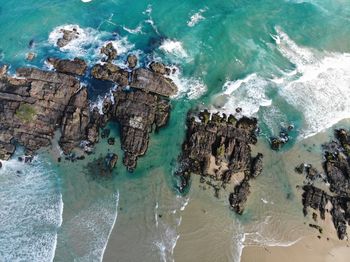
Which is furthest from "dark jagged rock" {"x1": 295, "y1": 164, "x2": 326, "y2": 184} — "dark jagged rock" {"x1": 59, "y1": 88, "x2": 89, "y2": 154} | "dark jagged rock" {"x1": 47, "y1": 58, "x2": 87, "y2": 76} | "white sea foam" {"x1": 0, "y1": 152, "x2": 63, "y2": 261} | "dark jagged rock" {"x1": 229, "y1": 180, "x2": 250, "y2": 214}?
"dark jagged rock" {"x1": 47, "y1": 58, "x2": 87, "y2": 76}

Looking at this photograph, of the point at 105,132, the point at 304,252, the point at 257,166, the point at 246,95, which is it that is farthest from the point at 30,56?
the point at 304,252

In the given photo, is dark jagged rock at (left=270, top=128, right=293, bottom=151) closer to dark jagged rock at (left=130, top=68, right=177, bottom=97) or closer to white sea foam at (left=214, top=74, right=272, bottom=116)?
white sea foam at (left=214, top=74, right=272, bottom=116)

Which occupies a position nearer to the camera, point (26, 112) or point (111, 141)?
point (111, 141)

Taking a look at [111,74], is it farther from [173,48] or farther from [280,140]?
[280,140]

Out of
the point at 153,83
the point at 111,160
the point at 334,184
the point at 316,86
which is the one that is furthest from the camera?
the point at 316,86

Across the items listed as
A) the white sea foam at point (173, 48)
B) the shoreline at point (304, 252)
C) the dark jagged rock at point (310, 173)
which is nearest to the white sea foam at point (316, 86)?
the dark jagged rock at point (310, 173)

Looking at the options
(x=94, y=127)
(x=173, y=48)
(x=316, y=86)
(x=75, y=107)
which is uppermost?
(x=173, y=48)

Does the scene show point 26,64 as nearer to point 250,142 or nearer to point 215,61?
point 215,61

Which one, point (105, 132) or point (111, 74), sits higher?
point (111, 74)
